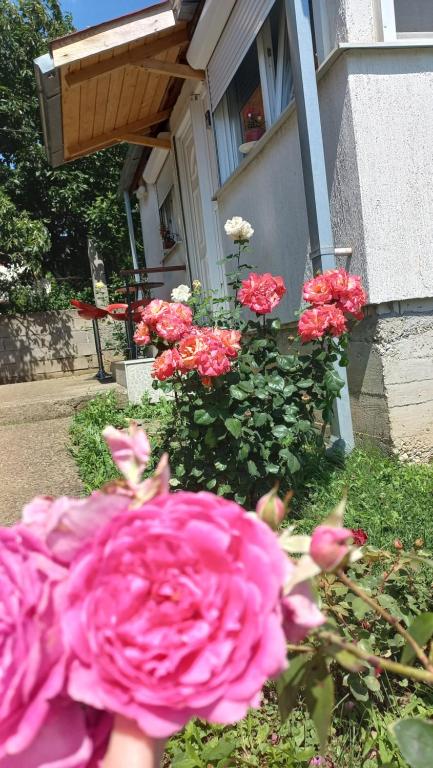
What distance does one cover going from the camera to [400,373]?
10.8 ft

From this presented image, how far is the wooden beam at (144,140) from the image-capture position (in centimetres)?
748

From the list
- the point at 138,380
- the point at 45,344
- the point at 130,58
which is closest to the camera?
the point at 130,58

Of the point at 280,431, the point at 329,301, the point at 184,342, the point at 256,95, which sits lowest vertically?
the point at 280,431

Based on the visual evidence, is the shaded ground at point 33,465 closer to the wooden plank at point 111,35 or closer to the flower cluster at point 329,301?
the flower cluster at point 329,301

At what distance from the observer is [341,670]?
5.32 feet

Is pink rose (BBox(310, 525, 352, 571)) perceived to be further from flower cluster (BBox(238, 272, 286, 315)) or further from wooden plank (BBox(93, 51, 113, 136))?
wooden plank (BBox(93, 51, 113, 136))

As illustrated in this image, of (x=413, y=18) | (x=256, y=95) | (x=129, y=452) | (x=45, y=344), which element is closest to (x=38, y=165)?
(x=45, y=344)

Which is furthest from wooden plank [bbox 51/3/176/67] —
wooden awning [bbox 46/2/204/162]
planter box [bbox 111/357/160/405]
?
planter box [bbox 111/357/160/405]

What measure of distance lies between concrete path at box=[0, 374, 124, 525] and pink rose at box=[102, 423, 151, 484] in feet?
8.52

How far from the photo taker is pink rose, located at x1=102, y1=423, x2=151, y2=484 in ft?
1.63

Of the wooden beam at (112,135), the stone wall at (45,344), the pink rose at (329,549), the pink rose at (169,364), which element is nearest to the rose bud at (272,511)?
the pink rose at (329,549)

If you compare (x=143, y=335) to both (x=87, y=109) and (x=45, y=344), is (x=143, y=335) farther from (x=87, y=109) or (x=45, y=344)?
(x=45, y=344)

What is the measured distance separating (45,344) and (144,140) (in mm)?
6315

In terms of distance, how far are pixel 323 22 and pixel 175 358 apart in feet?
7.68
